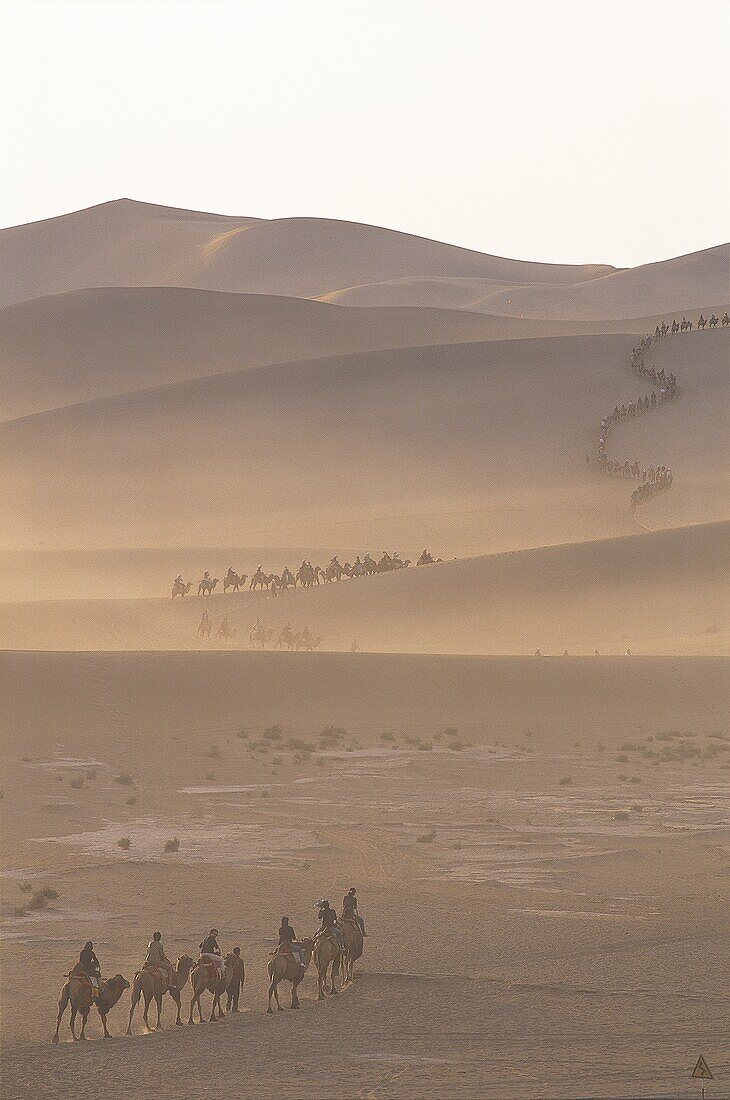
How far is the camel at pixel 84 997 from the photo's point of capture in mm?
12898

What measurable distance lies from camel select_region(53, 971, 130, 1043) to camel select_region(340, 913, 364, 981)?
2177 millimetres

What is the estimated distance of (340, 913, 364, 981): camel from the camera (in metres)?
14.5

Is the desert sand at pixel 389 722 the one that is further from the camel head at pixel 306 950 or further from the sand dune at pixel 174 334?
the sand dune at pixel 174 334

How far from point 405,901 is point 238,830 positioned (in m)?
3.79

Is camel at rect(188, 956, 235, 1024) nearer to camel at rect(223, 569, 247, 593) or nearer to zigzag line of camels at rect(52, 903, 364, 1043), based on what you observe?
zigzag line of camels at rect(52, 903, 364, 1043)

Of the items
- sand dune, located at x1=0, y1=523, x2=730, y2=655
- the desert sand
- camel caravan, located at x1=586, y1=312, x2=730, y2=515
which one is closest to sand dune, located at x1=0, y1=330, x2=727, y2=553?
the desert sand

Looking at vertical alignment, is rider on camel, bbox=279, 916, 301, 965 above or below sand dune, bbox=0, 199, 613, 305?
below

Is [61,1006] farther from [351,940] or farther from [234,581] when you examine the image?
[234,581]

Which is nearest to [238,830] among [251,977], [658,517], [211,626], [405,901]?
[405,901]

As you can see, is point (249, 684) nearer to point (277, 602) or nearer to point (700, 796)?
point (700, 796)

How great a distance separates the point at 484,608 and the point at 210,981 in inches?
1247

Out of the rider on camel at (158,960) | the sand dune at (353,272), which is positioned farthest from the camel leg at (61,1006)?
the sand dune at (353,272)

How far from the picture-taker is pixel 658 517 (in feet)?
186

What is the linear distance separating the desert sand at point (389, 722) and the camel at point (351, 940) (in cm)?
30
